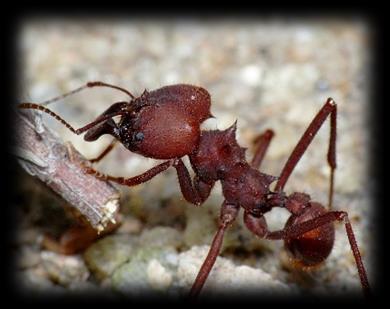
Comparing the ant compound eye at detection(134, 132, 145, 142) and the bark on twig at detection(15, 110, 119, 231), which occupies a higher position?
the ant compound eye at detection(134, 132, 145, 142)

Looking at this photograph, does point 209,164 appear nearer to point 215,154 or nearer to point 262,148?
point 215,154

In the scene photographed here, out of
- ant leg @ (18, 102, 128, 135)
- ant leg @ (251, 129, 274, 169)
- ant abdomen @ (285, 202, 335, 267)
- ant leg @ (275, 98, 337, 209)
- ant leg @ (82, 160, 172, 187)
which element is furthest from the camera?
ant leg @ (251, 129, 274, 169)

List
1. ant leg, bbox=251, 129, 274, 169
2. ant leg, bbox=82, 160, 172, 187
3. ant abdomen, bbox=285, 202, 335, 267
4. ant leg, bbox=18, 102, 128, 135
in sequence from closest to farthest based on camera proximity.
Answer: ant leg, bbox=18, 102, 128, 135, ant leg, bbox=82, 160, 172, 187, ant abdomen, bbox=285, 202, 335, 267, ant leg, bbox=251, 129, 274, 169

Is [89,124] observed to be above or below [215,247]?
above

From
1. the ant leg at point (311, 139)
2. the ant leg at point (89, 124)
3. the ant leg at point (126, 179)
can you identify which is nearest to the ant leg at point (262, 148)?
the ant leg at point (311, 139)

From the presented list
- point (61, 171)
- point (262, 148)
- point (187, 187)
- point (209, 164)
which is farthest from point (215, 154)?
point (61, 171)

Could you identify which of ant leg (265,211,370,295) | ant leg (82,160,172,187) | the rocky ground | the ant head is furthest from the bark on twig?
ant leg (265,211,370,295)

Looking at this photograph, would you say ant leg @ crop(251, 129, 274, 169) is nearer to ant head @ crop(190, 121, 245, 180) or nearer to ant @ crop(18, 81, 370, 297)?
ant @ crop(18, 81, 370, 297)
